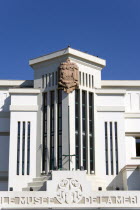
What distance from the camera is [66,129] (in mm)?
40562

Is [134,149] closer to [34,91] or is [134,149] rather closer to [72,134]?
[72,134]

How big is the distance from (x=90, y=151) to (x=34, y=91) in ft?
27.4

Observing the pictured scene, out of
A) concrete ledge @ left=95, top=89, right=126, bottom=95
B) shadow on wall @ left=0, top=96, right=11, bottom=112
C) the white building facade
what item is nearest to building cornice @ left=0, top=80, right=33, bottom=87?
shadow on wall @ left=0, top=96, right=11, bottom=112

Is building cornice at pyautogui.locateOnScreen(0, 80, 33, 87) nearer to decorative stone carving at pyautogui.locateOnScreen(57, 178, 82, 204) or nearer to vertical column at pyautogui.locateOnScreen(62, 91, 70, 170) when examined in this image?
vertical column at pyautogui.locateOnScreen(62, 91, 70, 170)

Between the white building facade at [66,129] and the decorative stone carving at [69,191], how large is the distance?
3.20 metres

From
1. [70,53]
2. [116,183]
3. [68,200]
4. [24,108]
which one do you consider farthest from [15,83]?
[68,200]

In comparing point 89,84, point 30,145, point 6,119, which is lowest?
point 30,145

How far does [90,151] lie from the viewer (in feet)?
135

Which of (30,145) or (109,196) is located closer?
(109,196)

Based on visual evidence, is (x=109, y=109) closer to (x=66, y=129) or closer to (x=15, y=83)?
(x=66, y=129)

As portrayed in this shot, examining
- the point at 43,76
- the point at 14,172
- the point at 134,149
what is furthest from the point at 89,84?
the point at 14,172

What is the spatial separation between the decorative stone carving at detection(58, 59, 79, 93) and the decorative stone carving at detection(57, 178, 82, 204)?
9.86 metres

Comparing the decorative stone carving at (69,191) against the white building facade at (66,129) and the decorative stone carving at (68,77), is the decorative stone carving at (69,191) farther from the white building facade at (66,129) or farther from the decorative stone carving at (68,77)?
the decorative stone carving at (68,77)

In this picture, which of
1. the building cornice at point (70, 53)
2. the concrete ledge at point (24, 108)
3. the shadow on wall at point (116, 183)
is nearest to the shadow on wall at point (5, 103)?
the concrete ledge at point (24, 108)
